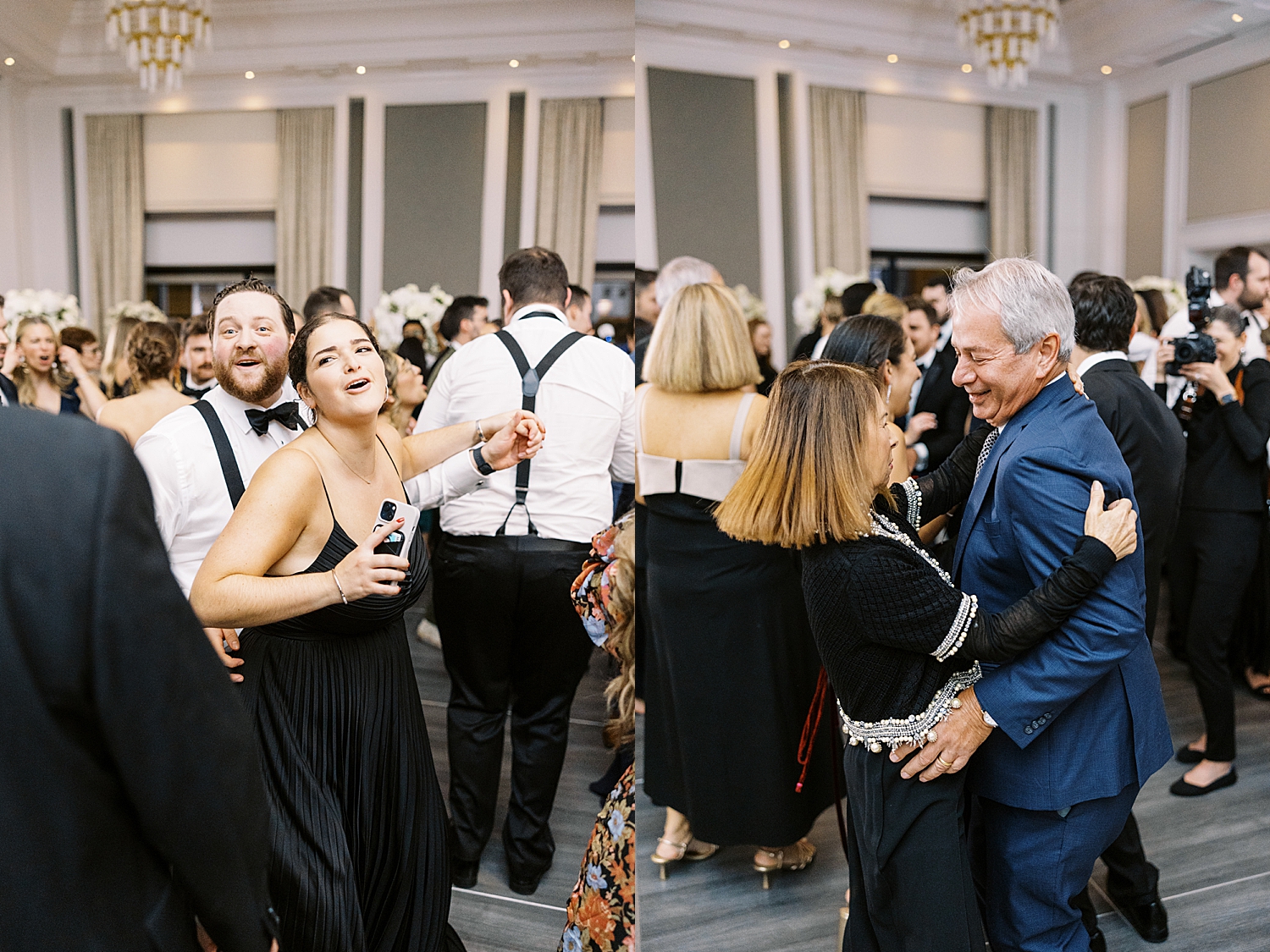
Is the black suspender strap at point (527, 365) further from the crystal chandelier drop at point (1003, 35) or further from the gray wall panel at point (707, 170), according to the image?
the crystal chandelier drop at point (1003, 35)

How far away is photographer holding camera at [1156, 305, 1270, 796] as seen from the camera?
11.3ft

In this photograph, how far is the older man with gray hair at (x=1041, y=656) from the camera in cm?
175

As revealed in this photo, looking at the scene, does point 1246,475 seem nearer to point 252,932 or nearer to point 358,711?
point 358,711

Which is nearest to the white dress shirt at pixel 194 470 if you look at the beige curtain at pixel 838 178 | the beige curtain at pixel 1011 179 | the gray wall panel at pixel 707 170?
the gray wall panel at pixel 707 170

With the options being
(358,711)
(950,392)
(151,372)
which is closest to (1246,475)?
(950,392)

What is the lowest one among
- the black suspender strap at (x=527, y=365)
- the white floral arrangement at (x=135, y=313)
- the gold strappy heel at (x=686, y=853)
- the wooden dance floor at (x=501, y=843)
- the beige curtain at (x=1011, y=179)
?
the gold strappy heel at (x=686, y=853)

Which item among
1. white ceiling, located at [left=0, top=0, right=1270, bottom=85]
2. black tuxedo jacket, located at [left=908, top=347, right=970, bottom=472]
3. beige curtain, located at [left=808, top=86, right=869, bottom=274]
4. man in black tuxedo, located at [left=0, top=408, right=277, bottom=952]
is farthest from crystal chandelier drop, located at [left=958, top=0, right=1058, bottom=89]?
man in black tuxedo, located at [left=0, top=408, right=277, bottom=952]

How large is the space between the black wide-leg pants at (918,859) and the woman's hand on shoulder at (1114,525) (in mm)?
537

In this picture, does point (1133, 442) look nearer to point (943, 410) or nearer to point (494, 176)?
point (943, 410)

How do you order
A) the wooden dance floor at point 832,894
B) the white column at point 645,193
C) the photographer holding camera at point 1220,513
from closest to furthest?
the white column at point 645,193 → the wooden dance floor at point 832,894 → the photographer holding camera at point 1220,513

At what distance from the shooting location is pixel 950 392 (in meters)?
3.57

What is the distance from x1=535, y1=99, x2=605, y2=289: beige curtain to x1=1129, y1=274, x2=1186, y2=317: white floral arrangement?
2.53 metres

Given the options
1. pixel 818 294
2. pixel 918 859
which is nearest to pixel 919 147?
pixel 818 294

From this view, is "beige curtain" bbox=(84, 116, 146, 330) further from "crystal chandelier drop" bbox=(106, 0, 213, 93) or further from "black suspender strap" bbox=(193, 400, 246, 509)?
"black suspender strap" bbox=(193, 400, 246, 509)
